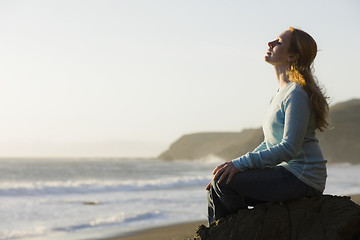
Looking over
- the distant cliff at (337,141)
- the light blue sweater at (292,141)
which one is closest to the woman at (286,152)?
the light blue sweater at (292,141)

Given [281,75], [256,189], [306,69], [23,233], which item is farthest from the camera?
[23,233]

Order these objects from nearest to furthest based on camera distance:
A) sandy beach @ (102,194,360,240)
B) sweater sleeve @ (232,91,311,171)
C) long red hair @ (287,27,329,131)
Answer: sweater sleeve @ (232,91,311,171) < long red hair @ (287,27,329,131) < sandy beach @ (102,194,360,240)

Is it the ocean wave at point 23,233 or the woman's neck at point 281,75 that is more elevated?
the woman's neck at point 281,75

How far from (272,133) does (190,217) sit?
25.8 ft

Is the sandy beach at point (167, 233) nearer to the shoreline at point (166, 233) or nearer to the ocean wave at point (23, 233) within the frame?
the shoreline at point (166, 233)

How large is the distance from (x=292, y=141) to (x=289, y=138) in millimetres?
24

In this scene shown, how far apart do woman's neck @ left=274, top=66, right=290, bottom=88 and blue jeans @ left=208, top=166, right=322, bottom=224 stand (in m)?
0.60

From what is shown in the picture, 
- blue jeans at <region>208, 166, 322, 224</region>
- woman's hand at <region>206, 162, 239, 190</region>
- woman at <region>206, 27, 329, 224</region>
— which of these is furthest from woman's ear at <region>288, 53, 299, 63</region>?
woman's hand at <region>206, 162, 239, 190</region>

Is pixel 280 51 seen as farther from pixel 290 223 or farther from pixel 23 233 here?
pixel 23 233

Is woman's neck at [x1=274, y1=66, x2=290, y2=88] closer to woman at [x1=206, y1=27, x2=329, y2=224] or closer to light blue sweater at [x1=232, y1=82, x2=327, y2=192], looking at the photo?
woman at [x1=206, y1=27, x2=329, y2=224]

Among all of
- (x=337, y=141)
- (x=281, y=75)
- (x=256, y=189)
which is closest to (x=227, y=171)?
(x=256, y=189)

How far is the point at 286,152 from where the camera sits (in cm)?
282

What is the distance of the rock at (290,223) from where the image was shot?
302 centimetres

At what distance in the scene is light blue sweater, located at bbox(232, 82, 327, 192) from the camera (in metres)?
2.83
